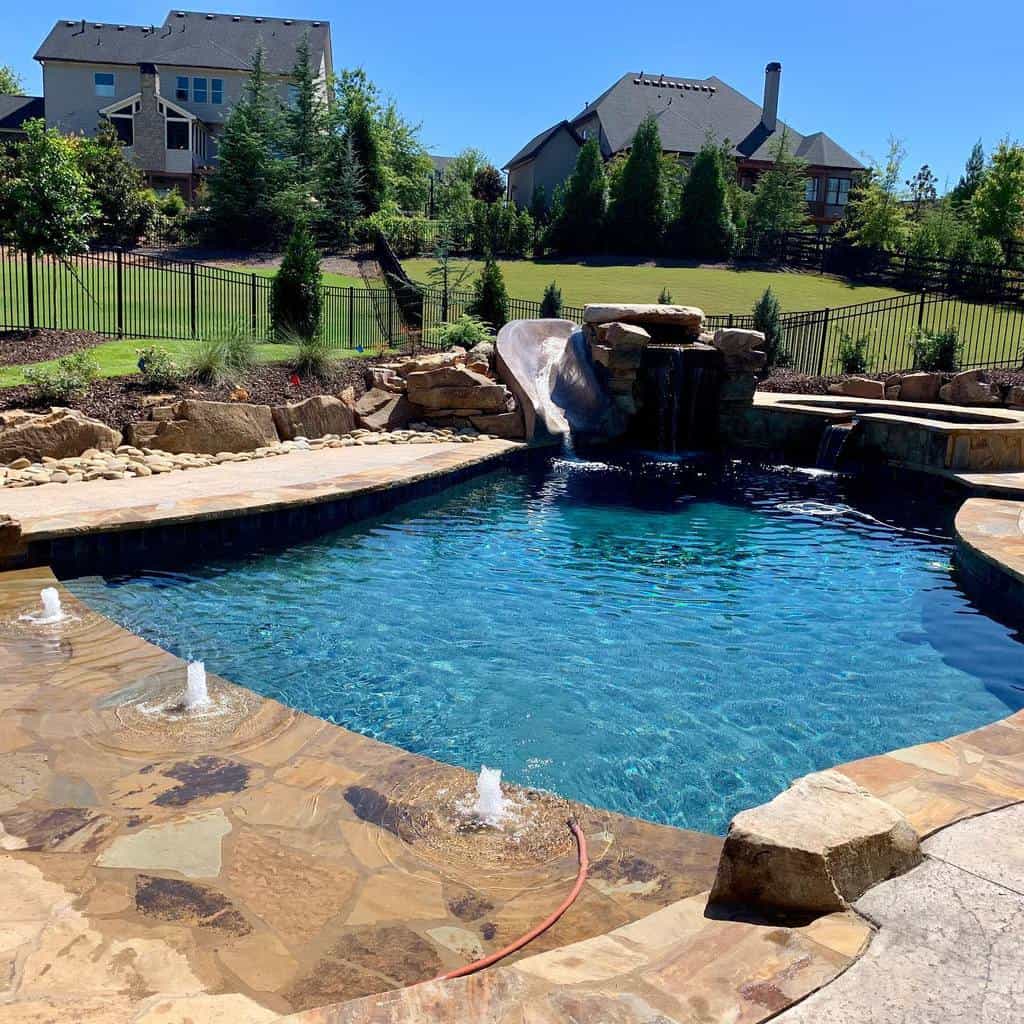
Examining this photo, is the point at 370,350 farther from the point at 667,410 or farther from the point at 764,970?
A: the point at 764,970

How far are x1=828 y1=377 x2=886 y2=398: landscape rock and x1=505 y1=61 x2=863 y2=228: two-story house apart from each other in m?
33.1

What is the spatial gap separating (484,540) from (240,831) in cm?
542

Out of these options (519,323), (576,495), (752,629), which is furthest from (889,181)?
(752,629)

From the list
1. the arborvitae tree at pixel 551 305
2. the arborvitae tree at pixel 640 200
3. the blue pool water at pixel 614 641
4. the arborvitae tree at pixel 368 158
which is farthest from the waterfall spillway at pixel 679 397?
the arborvitae tree at pixel 640 200

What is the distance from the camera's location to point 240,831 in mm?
3291

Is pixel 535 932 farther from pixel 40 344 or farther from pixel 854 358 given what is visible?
pixel 854 358

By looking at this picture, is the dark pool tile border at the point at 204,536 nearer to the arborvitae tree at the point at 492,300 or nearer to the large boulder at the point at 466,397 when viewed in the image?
the large boulder at the point at 466,397

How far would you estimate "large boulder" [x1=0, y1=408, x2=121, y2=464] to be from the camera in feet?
31.8

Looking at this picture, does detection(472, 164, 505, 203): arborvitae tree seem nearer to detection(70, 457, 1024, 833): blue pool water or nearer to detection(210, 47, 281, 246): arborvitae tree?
detection(210, 47, 281, 246): arborvitae tree

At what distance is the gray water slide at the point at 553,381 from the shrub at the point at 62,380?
5.89m

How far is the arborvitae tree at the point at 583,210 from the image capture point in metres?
36.5

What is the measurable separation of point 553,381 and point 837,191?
4278 cm

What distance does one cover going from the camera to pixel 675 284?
2967 cm

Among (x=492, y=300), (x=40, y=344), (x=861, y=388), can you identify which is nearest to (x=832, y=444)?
(x=861, y=388)
